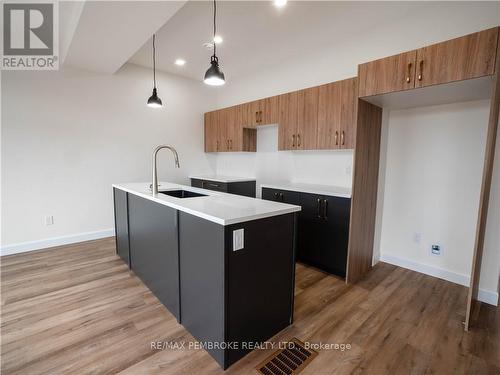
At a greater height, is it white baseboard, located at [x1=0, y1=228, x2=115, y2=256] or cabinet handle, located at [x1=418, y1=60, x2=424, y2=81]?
cabinet handle, located at [x1=418, y1=60, x2=424, y2=81]

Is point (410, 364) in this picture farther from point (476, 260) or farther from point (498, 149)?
point (498, 149)

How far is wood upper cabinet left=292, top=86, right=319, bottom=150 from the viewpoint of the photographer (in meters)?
3.13

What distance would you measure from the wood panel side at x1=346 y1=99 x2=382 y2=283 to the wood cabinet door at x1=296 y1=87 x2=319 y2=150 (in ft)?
2.09

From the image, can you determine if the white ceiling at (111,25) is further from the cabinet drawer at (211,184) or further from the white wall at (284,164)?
the white wall at (284,164)

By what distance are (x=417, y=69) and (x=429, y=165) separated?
46.1 inches

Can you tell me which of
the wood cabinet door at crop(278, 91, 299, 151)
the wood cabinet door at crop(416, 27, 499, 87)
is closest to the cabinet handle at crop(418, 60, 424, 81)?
the wood cabinet door at crop(416, 27, 499, 87)

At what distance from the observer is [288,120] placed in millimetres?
3457

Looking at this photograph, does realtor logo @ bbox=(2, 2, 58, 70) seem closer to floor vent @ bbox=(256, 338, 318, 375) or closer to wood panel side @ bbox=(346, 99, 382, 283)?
wood panel side @ bbox=(346, 99, 382, 283)

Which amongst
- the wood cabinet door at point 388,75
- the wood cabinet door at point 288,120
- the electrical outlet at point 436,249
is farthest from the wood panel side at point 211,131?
the electrical outlet at point 436,249

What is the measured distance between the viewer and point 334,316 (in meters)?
2.12

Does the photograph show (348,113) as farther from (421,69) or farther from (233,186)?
(233,186)

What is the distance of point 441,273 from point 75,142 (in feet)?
16.7

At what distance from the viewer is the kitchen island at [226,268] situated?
1.53 metres

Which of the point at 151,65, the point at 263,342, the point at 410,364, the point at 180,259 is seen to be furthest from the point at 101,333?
the point at 151,65
